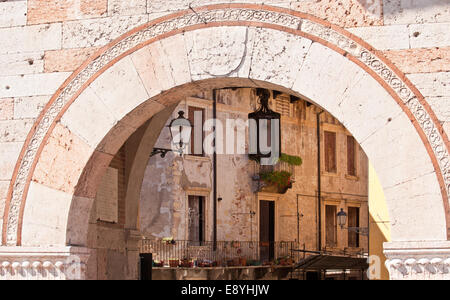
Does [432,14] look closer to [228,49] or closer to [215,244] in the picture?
[228,49]

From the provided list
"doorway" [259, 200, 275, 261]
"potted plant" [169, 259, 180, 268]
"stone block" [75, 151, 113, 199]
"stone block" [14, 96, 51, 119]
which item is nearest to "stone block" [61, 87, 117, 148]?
"stone block" [75, 151, 113, 199]

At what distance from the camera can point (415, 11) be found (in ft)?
20.0

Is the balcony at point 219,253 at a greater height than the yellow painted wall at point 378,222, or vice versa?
the yellow painted wall at point 378,222

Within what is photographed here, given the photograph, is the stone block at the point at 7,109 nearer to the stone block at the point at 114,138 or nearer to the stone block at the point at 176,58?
the stone block at the point at 114,138

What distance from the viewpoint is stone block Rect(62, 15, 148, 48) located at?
6781mm

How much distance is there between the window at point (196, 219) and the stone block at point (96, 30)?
49.9 feet

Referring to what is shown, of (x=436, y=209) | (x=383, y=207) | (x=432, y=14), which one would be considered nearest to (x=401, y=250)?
(x=436, y=209)

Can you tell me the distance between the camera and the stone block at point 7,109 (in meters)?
7.02

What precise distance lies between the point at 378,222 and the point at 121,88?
206 inches

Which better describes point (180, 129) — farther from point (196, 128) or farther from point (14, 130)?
point (196, 128)

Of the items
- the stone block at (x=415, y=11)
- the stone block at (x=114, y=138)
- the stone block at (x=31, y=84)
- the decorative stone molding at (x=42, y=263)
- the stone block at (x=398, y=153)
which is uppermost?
the stone block at (x=415, y=11)

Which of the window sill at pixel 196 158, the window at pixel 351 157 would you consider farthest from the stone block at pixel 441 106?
the window at pixel 351 157

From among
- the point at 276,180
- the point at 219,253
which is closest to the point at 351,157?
the point at 276,180

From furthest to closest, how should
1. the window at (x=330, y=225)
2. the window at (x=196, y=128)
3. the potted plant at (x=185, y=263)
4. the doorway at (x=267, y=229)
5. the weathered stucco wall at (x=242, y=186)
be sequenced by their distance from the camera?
the window at (x=330, y=225) < the doorway at (x=267, y=229) < the window at (x=196, y=128) < the weathered stucco wall at (x=242, y=186) < the potted plant at (x=185, y=263)
